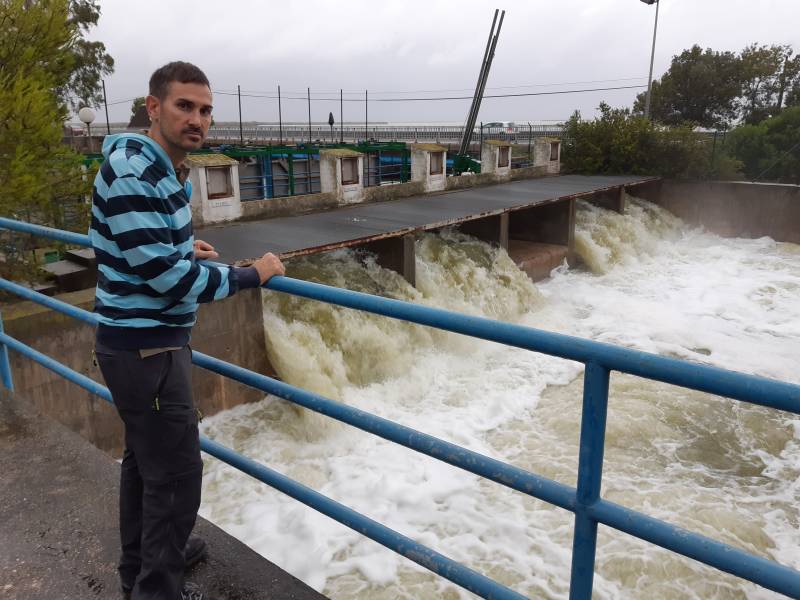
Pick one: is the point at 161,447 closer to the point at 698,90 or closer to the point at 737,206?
the point at 737,206

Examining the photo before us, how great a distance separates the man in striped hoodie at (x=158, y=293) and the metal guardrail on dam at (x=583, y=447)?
299mm

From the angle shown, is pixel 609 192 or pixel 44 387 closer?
pixel 44 387

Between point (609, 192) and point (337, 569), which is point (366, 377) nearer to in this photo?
point (337, 569)

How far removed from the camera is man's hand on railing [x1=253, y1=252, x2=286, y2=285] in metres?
1.98

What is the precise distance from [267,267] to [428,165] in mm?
13368

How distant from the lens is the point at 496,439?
7305 mm

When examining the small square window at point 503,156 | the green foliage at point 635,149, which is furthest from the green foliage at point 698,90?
the small square window at point 503,156

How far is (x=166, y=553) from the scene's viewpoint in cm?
194

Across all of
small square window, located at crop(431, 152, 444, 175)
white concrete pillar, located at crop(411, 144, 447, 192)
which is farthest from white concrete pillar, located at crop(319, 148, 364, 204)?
small square window, located at crop(431, 152, 444, 175)

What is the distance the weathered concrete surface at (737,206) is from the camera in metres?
17.9

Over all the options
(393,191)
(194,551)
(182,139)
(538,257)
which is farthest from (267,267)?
(538,257)

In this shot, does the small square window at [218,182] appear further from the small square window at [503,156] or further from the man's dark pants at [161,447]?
the small square window at [503,156]

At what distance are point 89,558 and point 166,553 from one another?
0.59 m

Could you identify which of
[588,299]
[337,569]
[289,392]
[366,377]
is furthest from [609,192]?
[289,392]
